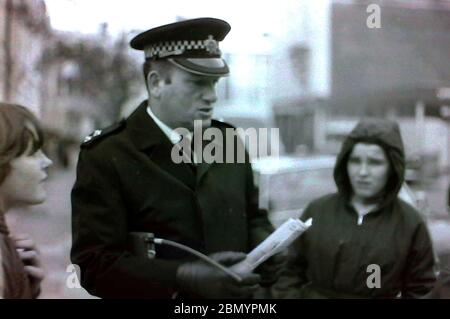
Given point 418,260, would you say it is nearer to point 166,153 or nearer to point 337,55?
point 337,55

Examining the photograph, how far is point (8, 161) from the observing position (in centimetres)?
254

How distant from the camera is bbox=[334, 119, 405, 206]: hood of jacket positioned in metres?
2.71

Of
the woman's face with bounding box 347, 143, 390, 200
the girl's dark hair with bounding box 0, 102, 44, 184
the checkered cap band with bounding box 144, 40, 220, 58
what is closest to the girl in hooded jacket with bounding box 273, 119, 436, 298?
the woman's face with bounding box 347, 143, 390, 200

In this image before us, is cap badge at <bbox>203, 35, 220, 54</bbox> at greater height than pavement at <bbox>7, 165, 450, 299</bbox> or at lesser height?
greater

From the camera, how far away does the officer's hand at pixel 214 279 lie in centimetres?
256

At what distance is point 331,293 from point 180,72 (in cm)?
105

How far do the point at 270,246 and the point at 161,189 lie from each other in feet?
1.52

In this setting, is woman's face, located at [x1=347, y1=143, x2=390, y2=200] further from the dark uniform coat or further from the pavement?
the pavement

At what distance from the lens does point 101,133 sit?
2584 mm

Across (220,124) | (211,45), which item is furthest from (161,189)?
(211,45)

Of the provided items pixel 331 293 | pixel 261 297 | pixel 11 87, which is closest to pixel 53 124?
pixel 11 87

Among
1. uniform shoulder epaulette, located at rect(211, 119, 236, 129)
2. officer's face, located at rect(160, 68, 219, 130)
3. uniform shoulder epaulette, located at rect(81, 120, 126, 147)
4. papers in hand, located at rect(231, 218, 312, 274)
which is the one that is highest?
officer's face, located at rect(160, 68, 219, 130)

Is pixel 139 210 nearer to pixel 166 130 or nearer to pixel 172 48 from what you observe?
pixel 166 130
